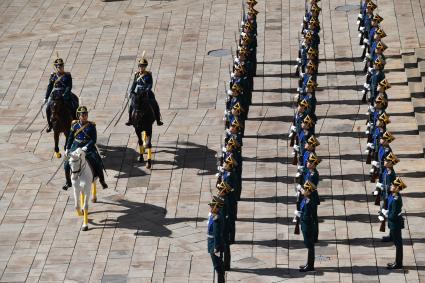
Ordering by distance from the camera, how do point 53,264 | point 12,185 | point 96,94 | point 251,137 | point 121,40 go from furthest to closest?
point 121,40
point 96,94
point 251,137
point 12,185
point 53,264

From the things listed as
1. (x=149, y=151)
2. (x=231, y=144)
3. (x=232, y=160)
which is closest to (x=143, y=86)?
(x=149, y=151)

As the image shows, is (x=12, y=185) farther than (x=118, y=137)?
No

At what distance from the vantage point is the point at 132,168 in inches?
1612

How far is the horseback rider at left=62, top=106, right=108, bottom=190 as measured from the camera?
123ft

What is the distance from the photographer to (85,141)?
37.6 m

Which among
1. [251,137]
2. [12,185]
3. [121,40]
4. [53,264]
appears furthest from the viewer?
[121,40]

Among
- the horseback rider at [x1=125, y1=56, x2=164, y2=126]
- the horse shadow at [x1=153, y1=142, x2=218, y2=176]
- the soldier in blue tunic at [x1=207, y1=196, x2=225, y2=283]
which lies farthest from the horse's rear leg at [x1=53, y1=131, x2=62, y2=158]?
the soldier in blue tunic at [x1=207, y1=196, x2=225, y2=283]

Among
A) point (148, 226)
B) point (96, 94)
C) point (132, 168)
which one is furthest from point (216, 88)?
point (148, 226)

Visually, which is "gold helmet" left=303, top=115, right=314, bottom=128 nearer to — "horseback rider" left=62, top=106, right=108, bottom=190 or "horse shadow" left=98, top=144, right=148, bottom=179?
"horse shadow" left=98, top=144, right=148, bottom=179

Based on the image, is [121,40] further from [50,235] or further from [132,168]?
[50,235]

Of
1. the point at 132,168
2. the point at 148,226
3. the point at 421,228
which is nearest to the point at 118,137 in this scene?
the point at 132,168

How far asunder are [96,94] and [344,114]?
27.5ft

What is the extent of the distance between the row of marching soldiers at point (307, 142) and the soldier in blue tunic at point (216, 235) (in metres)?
2.17

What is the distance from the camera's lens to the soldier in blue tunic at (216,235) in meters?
32.9
